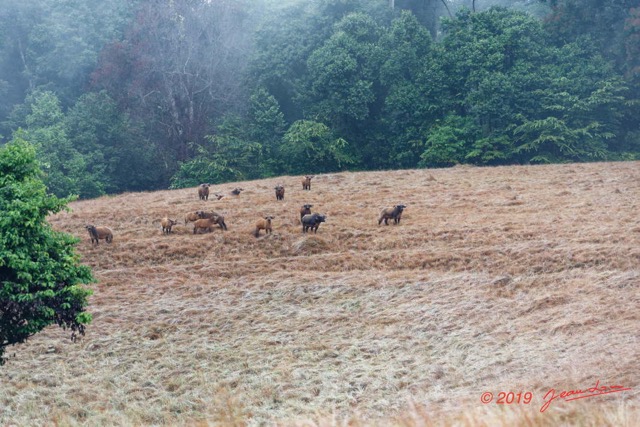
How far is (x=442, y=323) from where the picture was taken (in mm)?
13867

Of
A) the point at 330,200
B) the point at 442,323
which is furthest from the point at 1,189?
the point at 330,200

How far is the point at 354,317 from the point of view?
48.8ft

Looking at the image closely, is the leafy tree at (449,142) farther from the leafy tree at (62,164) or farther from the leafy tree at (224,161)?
the leafy tree at (62,164)

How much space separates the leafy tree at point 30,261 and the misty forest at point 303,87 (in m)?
25.8

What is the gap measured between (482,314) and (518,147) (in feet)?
85.7

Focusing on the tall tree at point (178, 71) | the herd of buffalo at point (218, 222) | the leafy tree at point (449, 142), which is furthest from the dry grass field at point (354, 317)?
the tall tree at point (178, 71)

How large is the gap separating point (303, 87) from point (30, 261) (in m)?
34.7

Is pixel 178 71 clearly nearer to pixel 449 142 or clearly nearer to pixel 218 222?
pixel 449 142

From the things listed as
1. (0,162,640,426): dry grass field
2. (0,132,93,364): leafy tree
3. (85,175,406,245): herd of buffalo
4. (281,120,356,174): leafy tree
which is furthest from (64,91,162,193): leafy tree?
(0,132,93,364): leafy tree

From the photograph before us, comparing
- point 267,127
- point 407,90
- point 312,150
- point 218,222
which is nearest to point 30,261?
point 218,222

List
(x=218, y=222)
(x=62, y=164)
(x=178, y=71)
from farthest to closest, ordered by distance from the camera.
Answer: (x=178, y=71)
(x=62, y=164)
(x=218, y=222)

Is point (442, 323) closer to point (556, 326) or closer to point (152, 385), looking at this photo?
point (556, 326)

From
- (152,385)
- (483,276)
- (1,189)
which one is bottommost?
(152,385)

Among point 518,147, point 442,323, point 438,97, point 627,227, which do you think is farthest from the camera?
point 438,97
